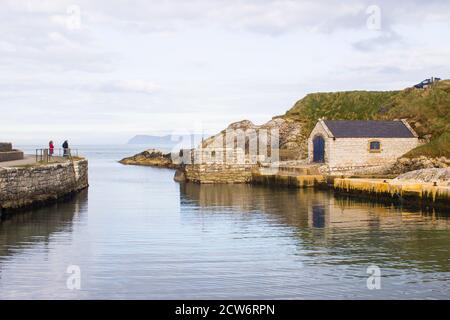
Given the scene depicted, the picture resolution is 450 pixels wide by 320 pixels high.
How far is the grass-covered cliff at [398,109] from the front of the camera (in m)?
53.2

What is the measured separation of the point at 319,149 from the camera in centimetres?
5084

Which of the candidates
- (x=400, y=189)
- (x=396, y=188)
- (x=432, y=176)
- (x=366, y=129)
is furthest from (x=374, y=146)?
(x=400, y=189)

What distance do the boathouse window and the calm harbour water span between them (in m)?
14.6

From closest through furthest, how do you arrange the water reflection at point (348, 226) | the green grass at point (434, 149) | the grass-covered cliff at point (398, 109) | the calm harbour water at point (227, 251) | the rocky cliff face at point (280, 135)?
the calm harbour water at point (227, 251), the water reflection at point (348, 226), the green grass at point (434, 149), the grass-covered cliff at point (398, 109), the rocky cliff face at point (280, 135)

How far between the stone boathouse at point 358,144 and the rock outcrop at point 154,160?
40.0 metres

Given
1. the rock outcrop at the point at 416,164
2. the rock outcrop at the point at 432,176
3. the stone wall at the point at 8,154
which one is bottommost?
the rock outcrop at the point at 432,176

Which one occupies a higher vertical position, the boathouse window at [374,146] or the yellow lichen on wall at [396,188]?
the boathouse window at [374,146]

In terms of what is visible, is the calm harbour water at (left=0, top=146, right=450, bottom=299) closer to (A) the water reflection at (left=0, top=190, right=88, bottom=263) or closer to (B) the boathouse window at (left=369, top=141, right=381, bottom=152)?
(A) the water reflection at (left=0, top=190, right=88, bottom=263)

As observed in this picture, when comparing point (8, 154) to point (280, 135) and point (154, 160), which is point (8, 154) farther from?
point (154, 160)

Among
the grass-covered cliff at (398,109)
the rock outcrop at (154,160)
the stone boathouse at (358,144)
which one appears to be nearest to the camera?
the stone boathouse at (358,144)

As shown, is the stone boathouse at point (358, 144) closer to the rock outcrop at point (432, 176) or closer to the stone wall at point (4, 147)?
the rock outcrop at point (432, 176)

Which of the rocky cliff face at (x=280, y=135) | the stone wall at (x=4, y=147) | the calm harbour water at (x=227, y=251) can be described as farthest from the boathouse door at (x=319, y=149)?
the stone wall at (x=4, y=147)
